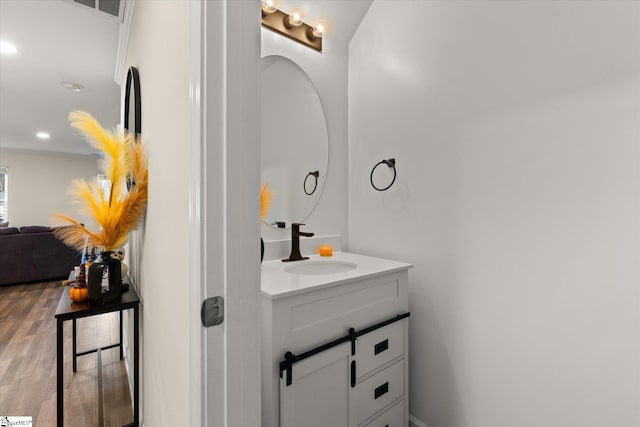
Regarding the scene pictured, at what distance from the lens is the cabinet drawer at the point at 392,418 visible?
1.32 metres

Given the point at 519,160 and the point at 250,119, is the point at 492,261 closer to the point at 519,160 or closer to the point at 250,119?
the point at 519,160

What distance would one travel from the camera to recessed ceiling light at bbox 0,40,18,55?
7.10 ft

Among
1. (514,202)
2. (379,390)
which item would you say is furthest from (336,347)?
(514,202)

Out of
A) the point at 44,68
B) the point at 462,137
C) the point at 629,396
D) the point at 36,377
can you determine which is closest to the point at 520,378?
the point at 629,396

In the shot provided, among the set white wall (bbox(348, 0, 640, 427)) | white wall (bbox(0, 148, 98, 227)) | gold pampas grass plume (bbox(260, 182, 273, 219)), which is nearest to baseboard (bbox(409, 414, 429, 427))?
white wall (bbox(348, 0, 640, 427))

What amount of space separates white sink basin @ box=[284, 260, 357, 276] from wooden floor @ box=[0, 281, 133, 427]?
1.21 meters

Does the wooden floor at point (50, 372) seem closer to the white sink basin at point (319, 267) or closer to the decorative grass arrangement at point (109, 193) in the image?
the decorative grass arrangement at point (109, 193)

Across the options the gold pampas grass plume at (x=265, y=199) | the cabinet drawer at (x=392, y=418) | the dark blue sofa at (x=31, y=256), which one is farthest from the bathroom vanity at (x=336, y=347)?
the dark blue sofa at (x=31, y=256)

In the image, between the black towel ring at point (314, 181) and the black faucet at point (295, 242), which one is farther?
the black towel ring at point (314, 181)

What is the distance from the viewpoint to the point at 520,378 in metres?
1.26

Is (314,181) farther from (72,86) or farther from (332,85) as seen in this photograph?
(72,86)

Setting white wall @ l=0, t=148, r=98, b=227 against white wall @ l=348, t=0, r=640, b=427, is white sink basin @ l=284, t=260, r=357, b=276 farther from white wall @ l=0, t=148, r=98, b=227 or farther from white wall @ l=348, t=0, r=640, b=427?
white wall @ l=0, t=148, r=98, b=227

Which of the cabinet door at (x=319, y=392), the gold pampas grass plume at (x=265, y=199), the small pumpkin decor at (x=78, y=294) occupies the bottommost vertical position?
the cabinet door at (x=319, y=392)

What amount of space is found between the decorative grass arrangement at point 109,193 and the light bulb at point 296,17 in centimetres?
103
